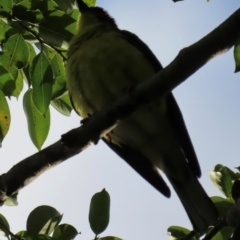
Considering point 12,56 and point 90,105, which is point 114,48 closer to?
point 90,105

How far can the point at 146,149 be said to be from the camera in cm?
328

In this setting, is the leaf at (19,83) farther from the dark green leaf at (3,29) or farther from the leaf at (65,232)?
the leaf at (65,232)

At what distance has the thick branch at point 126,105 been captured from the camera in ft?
5.84

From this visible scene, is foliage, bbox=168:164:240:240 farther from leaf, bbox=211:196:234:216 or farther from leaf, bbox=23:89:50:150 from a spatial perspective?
leaf, bbox=23:89:50:150

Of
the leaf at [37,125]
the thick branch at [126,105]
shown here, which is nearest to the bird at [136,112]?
the leaf at [37,125]

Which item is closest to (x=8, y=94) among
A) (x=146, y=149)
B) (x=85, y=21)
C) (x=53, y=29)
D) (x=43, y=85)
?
(x=43, y=85)

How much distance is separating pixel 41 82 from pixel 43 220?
694 mm

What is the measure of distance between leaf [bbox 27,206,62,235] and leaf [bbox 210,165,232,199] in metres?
0.76

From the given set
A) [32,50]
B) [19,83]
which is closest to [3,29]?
[32,50]

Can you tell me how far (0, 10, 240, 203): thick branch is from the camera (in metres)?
1.78

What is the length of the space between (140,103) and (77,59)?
1.19m

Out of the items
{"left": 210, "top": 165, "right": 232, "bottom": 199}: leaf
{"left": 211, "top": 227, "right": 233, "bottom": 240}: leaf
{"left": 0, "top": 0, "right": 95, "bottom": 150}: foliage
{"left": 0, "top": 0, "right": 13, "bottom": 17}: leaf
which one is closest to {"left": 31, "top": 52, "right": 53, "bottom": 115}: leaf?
{"left": 0, "top": 0, "right": 95, "bottom": 150}: foliage

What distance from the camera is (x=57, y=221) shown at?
7.61 feet

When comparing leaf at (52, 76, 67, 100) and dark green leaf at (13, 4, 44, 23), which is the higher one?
dark green leaf at (13, 4, 44, 23)
